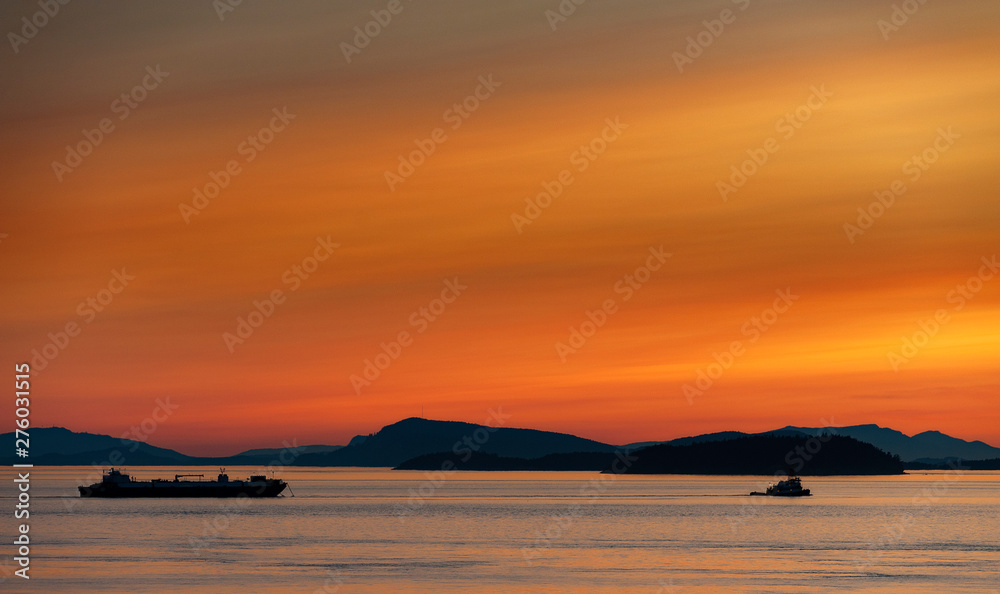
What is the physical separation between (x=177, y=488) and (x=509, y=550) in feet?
384

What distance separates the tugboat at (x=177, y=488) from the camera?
184 metres

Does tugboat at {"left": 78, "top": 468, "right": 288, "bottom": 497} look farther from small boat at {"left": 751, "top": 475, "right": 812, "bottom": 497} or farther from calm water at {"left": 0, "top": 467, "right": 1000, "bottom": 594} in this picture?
small boat at {"left": 751, "top": 475, "right": 812, "bottom": 497}

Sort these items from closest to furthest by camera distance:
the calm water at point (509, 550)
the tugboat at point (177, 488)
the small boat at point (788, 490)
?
the calm water at point (509, 550) < the tugboat at point (177, 488) < the small boat at point (788, 490)

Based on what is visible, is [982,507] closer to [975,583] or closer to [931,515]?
[931,515]

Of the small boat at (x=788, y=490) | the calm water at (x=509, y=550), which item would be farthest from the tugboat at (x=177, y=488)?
the small boat at (x=788, y=490)

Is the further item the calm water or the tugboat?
the tugboat

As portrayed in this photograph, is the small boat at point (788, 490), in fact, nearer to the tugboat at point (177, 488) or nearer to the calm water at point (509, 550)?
the calm water at point (509, 550)

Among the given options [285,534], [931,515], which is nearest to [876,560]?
[285,534]

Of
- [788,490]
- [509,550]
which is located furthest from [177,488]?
[509,550]

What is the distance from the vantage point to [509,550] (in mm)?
85188

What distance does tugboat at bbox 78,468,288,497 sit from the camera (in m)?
184

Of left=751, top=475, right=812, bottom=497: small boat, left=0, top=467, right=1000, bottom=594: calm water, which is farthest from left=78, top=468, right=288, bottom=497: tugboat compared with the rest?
left=751, top=475, right=812, bottom=497: small boat

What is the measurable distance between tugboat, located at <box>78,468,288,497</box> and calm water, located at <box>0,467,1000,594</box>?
3371cm

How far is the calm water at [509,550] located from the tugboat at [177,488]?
33.7 meters
